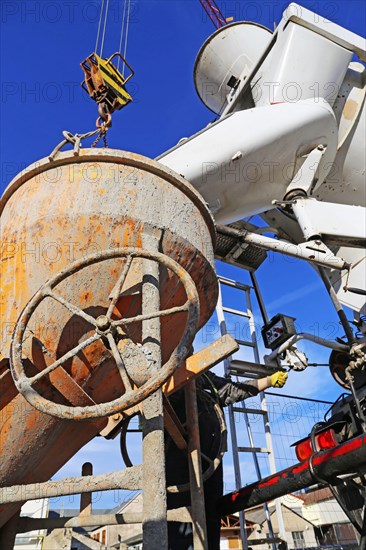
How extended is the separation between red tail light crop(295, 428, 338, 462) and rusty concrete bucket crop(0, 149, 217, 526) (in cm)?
133

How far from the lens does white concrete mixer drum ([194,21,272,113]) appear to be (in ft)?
22.6

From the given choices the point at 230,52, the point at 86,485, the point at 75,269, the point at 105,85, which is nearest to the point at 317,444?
the point at 86,485

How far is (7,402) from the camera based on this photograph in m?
2.59

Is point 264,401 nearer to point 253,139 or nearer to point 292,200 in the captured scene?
point 292,200

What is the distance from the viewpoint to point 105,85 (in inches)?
191

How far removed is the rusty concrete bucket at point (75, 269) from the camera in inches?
101

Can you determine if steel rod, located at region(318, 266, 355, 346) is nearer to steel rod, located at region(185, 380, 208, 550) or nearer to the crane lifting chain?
steel rod, located at region(185, 380, 208, 550)

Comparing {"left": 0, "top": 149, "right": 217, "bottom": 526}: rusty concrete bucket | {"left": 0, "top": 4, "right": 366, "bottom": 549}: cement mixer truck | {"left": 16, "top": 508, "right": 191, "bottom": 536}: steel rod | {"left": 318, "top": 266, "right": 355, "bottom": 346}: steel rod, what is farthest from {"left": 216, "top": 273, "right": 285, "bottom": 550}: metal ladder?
{"left": 0, "top": 149, "right": 217, "bottom": 526}: rusty concrete bucket

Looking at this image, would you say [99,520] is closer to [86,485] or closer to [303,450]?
[86,485]

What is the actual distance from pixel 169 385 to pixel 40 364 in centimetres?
117

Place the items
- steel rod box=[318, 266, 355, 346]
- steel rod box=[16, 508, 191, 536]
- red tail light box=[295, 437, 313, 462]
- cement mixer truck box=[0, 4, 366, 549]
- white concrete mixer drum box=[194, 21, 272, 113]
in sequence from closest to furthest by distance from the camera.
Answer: cement mixer truck box=[0, 4, 366, 549]
steel rod box=[16, 508, 191, 536]
red tail light box=[295, 437, 313, 462]
steel rod box=[318, 266, 355, 346]
white concrete mixer drum box=[194, 21, 272, 113]

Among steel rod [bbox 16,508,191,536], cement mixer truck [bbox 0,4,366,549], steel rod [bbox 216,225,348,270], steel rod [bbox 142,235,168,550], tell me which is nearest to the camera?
steel rod [bbox 142,235,168,550]

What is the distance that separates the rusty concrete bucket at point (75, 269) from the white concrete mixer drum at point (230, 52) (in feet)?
15.4

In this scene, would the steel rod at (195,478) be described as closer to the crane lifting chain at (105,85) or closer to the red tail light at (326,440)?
the red tail light at (326,440)
